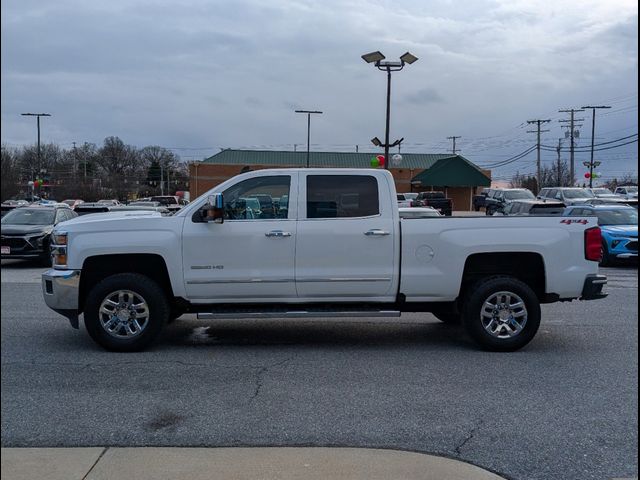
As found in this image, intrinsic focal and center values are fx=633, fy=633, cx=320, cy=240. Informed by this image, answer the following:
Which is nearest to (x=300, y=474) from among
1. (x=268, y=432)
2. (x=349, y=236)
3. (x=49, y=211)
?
(x=268, y=432)

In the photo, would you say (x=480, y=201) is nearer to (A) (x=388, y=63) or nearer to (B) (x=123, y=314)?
(A) (x=388, y=63)

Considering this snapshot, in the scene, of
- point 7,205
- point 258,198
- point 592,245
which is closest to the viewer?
point 7,205

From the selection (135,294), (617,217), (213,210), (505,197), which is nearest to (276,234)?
(213,210)

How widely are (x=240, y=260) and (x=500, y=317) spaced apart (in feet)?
9.81

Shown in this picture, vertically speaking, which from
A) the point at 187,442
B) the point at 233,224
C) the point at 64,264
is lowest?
the point at 187,442

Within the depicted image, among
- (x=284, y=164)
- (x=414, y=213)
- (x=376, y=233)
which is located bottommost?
(x=376, y=233)

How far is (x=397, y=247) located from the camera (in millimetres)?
7027

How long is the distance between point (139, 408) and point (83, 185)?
19971mm

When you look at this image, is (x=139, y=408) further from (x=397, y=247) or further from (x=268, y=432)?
(x=397, y=247)

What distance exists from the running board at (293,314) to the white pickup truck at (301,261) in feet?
0.05

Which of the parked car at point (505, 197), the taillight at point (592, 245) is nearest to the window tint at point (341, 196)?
the taillight at point (592, 245)

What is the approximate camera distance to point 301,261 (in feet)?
22.9

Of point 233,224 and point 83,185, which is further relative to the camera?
point 83,185

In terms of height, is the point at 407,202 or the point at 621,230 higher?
the point at 407,202
